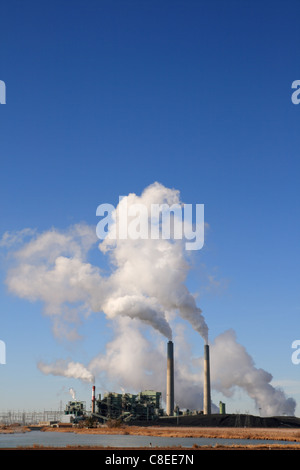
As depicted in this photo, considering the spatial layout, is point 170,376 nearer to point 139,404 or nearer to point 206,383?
point 206,383

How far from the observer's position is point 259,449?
198 feet

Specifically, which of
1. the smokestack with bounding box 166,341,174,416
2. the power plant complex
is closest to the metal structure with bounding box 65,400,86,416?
the power plant complex

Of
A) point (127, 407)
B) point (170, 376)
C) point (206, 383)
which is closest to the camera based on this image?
point (170, 376)

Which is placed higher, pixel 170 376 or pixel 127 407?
pixel 170 376

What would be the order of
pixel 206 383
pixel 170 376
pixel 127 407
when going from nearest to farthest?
pixel 170 376, pixel 206 383, pixel 127 407

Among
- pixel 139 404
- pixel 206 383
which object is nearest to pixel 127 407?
pixel 139 404

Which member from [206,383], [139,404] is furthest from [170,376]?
[139,404]

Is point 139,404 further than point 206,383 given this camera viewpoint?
Yes

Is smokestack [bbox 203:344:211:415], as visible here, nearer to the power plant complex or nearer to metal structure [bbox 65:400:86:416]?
the power plant complex

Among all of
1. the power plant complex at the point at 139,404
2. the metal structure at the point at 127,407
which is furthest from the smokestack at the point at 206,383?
the metal structure at the point at 127,407
